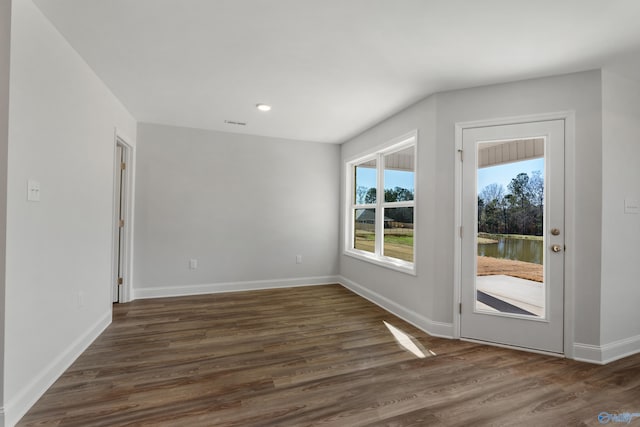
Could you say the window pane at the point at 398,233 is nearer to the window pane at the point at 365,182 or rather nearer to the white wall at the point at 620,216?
the window pane at the point at 365,182

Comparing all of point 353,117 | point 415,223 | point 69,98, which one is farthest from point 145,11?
point 415,223

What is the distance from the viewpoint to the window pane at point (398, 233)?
137 inches

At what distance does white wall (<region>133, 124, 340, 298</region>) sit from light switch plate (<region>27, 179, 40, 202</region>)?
7.32 feet

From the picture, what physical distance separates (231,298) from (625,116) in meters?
4.73

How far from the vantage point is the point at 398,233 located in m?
3.71

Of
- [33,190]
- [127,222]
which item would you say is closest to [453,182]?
[33,190]

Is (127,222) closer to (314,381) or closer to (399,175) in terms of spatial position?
(314,381)

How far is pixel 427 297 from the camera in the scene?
→ 2.94m

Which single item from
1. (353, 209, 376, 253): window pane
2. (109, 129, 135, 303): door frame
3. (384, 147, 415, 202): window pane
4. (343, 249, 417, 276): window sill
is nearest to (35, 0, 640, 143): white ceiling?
(384, 147, 415, 202): window pane

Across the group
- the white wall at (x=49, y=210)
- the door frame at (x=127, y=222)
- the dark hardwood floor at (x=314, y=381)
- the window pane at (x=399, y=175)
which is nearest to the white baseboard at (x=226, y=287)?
the door frame at (x=127, y=222)

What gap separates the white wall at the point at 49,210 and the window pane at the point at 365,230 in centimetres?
330

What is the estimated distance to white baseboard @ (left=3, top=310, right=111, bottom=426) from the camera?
155 centimetres

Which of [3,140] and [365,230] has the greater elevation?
[3,140]

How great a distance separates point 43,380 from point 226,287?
2.48 meters
